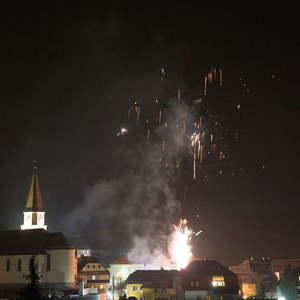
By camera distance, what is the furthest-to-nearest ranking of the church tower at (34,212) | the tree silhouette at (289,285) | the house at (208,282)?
the church tower at (34,212) < the house at (208,282) < the tree silhouette at (289,285)

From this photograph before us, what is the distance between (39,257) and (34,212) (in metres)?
11.7

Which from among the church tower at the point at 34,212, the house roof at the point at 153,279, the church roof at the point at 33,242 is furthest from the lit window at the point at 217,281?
the church tower at the point at 34,212

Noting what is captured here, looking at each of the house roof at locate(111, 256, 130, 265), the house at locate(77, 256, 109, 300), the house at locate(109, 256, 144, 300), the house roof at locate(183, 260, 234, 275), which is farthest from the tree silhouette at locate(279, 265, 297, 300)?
the house roof at locate(111, 256, 130, 265)

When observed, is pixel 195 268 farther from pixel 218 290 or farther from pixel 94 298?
pixel 94 298

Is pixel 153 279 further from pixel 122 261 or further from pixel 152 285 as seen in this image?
pixel 122 261

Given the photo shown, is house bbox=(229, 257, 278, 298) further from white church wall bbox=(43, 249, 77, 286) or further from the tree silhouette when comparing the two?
the tree silhouette

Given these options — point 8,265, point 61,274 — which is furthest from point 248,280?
point 8,265

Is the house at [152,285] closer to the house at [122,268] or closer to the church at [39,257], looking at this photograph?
the church at [39,257]

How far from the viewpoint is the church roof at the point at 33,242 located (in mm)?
87312

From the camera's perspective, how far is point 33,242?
3479 inches

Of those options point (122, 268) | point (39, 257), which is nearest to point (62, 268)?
point (39, 257)

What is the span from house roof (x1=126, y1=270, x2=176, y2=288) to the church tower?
18.3m

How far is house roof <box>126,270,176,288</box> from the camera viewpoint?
83.7 m

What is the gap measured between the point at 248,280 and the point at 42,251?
115 feet
